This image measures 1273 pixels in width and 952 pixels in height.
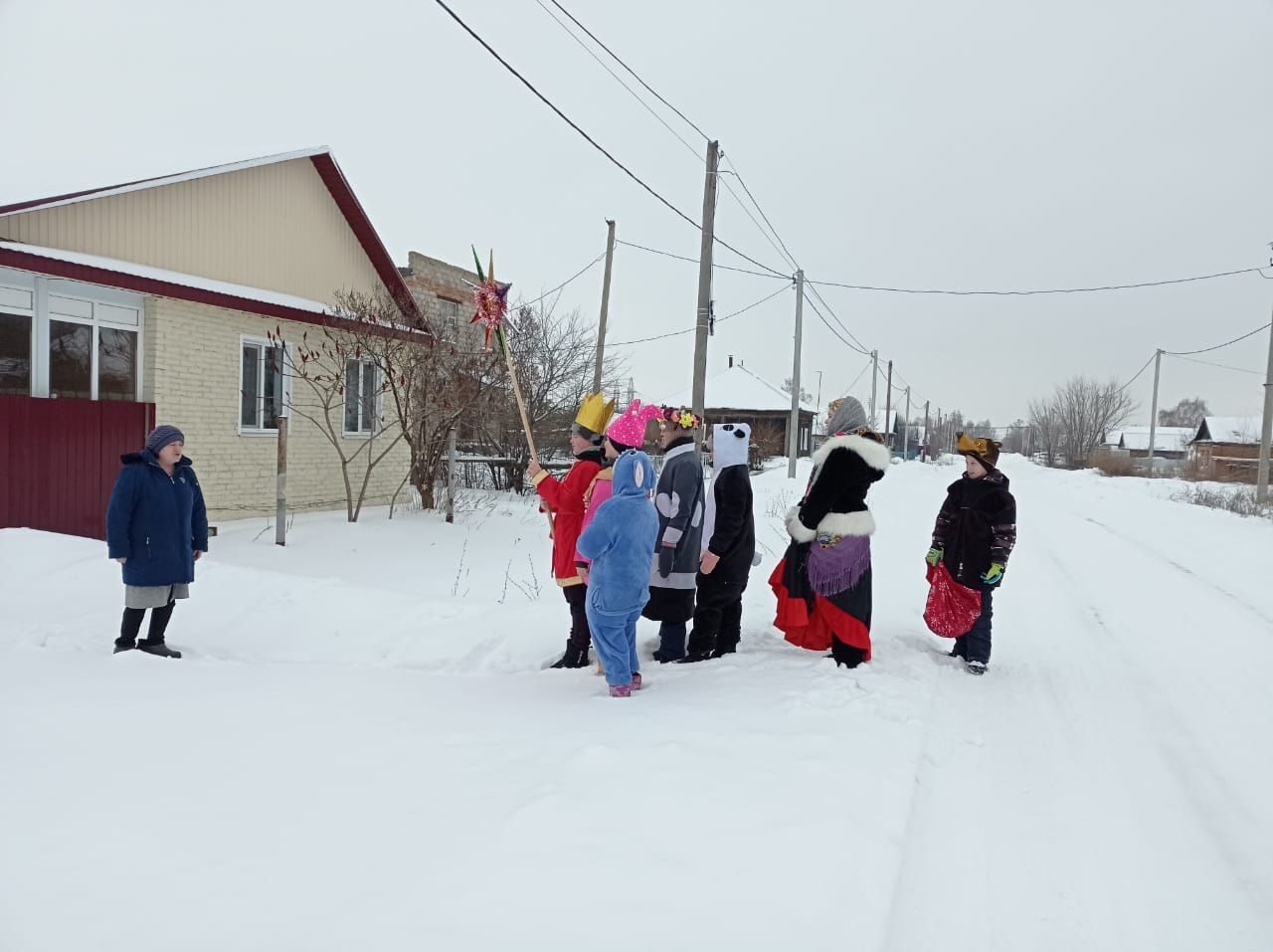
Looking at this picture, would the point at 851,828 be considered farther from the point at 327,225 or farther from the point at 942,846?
the point at 327,225

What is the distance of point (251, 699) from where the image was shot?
3949 millimetres

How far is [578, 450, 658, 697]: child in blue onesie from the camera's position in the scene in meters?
4.14

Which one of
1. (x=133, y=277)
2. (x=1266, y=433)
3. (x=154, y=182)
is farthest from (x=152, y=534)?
(x=1266, y=433)

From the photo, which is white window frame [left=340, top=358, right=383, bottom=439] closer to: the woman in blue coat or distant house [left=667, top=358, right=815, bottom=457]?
the woman in blue coat

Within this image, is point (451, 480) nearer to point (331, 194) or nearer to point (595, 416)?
point (331, 194)

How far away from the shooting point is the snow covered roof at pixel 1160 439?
89312mm

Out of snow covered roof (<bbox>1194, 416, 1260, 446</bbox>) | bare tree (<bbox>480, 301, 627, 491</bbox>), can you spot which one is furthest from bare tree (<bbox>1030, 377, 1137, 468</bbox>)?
bare tree (<bbox>480, 301, 627, 491</bbox>)

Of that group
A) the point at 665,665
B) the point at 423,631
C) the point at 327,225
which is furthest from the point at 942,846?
the point at 327,225

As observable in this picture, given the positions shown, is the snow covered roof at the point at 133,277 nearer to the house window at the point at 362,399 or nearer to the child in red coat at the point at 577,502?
the house window at the point at 362,399

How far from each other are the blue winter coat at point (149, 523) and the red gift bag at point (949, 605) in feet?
16.8

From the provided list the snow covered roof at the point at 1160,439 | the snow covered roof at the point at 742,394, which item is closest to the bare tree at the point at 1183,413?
the snow covered roof at the point at 1160,439

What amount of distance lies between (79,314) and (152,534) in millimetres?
5700

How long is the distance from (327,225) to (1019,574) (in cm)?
1185

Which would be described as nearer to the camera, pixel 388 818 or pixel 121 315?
pixel 388 818
